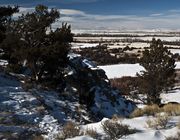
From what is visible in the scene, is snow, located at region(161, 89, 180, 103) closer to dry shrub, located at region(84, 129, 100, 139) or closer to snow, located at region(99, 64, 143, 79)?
snow, located at region(99, 64, 143, 79)

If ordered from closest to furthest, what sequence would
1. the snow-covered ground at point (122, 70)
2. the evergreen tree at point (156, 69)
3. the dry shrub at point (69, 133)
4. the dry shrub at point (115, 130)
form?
the dry shrub at point (115, 130) < the dry shrub at point (69, 133) < the evergreen tree at point (156, 69) < the snow-covered ground at point (122, 70)

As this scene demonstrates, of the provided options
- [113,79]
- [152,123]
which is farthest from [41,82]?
[113,79]

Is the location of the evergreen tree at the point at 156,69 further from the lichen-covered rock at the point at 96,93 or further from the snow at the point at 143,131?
the snow at the point at 143,131

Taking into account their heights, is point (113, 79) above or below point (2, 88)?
below

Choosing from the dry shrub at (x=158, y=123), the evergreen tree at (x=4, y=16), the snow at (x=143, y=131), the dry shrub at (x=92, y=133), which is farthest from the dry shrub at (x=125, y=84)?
the dry shrub at (x=92, y=133)

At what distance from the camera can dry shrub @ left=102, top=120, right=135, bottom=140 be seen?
388 inches

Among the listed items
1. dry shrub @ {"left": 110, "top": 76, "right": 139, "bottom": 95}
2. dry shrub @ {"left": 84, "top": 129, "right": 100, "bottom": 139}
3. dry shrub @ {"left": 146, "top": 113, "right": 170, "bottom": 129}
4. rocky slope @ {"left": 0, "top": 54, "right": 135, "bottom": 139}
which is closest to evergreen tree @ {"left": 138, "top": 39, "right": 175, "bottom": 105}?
rocky slope @ {"left": 0, "top": 54, "right": 135, "bottom": 139}

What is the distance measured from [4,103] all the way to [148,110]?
26.1 feet

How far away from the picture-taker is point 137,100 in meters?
42.6

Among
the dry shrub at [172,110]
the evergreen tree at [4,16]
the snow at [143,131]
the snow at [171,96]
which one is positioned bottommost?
the snow at [171,96]

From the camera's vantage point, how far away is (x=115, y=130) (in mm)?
10008

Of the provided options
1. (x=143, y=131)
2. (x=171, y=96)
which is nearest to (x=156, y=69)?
(x=171, y=96)

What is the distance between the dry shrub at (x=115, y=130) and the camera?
9867 millimetres

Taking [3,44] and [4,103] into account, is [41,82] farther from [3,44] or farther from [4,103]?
[4,103]
